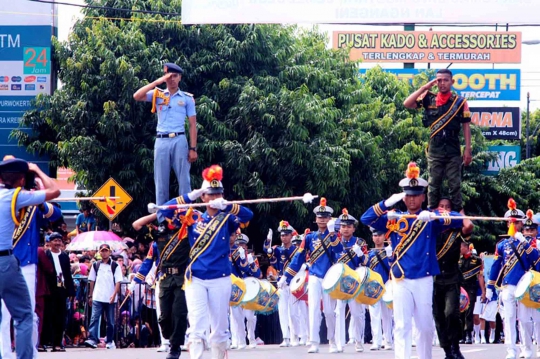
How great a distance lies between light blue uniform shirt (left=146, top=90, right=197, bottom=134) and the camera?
16.5 meters

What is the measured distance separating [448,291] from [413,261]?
6.32 feet


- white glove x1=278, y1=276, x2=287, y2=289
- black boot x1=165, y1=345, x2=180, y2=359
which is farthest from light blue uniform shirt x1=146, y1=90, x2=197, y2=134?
white glove x1=278, y1=276, x2=287, y2=289

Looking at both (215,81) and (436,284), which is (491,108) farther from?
(436,284)

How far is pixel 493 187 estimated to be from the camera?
4728 centimetres

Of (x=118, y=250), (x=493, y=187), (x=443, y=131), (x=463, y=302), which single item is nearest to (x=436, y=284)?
(x=443, y=131)

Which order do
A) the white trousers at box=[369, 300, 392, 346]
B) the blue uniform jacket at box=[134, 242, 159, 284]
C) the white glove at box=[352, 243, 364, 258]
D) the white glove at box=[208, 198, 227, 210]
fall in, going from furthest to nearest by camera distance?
the white trousers at box=[369, 300, 392, 346], the white glove at box=[352, 243, 364, 258], the blue uniform jacket at box=[134, 242, 159, 284], the white glove at box=[208, 198, 227, 210]

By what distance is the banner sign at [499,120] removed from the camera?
56750 millimetres

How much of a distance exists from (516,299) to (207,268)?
755 centimetres

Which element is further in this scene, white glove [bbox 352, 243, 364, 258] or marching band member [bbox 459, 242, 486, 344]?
marching band member [bbox 459, 242, 486, 344]

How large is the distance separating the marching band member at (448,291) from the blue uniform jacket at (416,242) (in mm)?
1152

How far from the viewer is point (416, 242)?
1524cm

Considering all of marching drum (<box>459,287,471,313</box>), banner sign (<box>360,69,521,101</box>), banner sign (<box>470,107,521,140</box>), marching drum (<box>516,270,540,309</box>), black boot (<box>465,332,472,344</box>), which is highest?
banner sign (<box>360,69,521,101</box>)

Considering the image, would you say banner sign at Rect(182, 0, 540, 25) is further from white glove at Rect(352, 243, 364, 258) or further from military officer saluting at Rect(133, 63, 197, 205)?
military officer saluting at Rect(133, 63, 197, 205)

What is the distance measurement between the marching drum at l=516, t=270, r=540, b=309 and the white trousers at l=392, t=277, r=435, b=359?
555 cm
